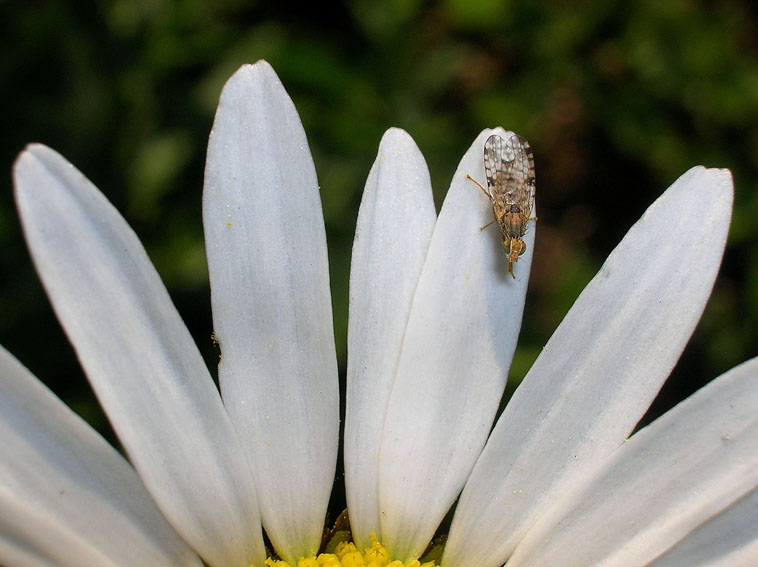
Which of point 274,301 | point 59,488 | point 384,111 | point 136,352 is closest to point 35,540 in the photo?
point 59,488

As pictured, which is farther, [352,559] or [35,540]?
[352,559]

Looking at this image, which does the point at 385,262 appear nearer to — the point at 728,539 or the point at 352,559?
the point at 352,559

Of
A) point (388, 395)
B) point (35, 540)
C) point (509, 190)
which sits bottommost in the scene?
point (35, 540)

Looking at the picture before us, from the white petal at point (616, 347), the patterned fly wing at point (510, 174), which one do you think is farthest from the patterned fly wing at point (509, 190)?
the white petal at point (616, 347)

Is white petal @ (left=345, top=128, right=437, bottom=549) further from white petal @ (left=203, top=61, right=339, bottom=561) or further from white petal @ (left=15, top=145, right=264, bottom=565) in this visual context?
white petal @ (left=15, top=145, right=264, bottom=565)

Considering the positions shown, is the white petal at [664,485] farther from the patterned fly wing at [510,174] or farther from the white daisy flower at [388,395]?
the patterned fly wing at [510,174]

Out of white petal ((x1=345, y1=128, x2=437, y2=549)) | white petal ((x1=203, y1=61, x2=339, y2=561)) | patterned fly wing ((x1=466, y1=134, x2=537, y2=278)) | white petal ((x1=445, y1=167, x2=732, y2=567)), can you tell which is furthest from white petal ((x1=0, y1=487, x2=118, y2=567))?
patterned fly wing ((x1=466, y1=134, x2=537, y2=278))
